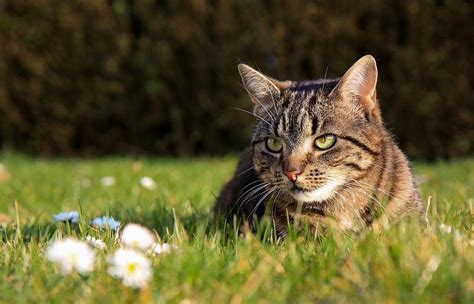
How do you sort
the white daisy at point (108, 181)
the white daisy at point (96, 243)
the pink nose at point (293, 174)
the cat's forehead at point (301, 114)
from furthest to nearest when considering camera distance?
1. the white daisy at point (108, 181)
2. the cat's forehead at point (301, 114)
3. the pink nose at point (293, 174)
4. the white daisy at point (96, 243)

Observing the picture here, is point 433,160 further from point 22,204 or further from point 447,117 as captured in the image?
point 22,204

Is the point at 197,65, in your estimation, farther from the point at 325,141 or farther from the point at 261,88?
the point at 325,141

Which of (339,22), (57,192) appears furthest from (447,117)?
(57,192)

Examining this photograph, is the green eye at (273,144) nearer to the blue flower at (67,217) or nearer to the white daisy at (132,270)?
the blue flower at (67,217)

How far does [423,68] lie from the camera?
7789 millimetres

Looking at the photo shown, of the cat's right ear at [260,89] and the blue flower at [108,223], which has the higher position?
the cat's right ear at [260,89]

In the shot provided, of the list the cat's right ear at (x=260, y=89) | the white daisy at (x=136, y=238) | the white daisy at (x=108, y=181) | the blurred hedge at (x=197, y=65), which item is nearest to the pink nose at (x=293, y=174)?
the cat's right ear at (x=260, y=89)

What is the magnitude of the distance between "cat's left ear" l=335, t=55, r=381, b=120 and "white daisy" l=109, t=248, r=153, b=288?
144cm

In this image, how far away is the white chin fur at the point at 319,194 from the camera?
307 cm

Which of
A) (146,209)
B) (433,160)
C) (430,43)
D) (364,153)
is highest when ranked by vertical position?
(430,43)

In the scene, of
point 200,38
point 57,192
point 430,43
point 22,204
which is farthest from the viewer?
point 200,38

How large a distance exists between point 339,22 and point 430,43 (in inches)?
41.0

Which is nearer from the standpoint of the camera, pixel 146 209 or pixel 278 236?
pixel 278 236

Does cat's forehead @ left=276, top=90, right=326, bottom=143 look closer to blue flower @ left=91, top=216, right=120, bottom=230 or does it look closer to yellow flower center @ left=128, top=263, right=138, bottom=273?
blue flower @ left=91, top=216, right=120, bottom=230
